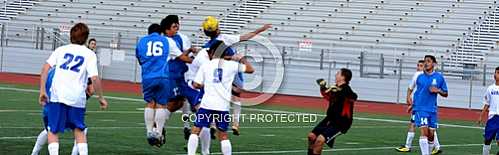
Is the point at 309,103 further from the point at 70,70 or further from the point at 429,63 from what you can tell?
the point at 70,70

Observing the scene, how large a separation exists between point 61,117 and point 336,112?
4.02 m

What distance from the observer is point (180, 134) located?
19812 mm

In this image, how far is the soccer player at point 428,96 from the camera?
18.1m

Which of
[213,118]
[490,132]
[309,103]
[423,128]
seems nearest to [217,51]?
[213,118]

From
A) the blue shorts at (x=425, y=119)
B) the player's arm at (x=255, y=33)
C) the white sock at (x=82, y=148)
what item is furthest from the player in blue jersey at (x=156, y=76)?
the blue shorts at (x=425, y=119)

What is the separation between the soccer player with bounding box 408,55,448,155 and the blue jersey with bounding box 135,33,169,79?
15.4 feet

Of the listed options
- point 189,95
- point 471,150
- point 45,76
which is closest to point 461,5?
point 471,150

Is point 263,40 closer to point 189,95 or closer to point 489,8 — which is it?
point 489,8

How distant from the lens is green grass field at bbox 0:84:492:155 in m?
16.6

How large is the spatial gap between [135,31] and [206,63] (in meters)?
32.3

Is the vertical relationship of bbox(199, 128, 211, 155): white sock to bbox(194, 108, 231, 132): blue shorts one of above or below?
below

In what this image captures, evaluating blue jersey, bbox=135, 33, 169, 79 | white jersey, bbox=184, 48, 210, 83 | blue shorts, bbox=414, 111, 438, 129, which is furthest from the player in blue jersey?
blue shorts, bbox=414, 111, 438, 129

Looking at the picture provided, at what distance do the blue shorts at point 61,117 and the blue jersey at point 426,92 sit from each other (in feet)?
24.7

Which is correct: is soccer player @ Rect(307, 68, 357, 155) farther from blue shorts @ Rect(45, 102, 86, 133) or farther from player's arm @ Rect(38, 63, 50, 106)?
player's arm @ Rect(38, 63, 50, 106)
